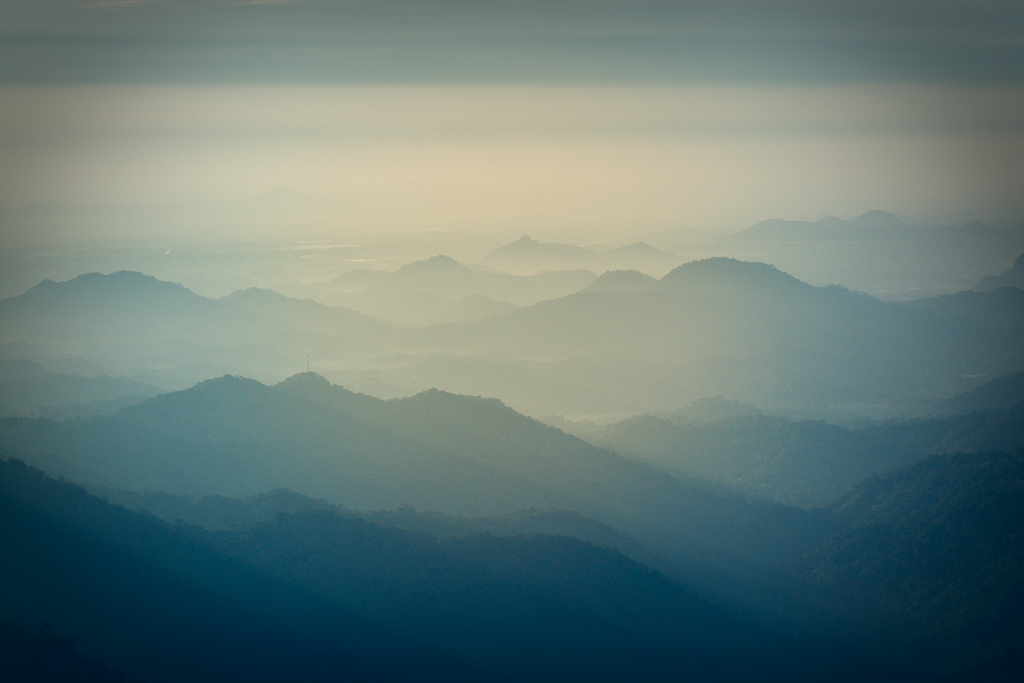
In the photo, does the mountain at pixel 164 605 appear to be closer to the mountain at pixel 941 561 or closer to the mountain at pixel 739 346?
the mountain at pixel 941 561

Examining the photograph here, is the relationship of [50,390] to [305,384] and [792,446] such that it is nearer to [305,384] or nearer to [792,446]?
[305,384]

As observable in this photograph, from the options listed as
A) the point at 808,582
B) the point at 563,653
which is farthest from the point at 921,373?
the point at 563,653

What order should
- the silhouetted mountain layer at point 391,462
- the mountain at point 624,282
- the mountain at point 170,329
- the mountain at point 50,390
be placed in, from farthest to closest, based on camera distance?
1. the mountain at point 624,282
2. the mountain at point 170,329
3. the mountain at point 50,390
4. the silhouetted mountain layer at point 391,462

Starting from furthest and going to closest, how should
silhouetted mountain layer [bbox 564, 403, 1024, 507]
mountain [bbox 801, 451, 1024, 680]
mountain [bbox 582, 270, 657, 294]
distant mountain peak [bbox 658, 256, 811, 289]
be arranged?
mountain [bbox 582, 270, 657, 294]
distant mountain peak [bbox 658, 256, 811, 289]
silhouetted mountain layer [bbox 564, 403, 1024, 507]
mountain [bbox 801, 451, 1024, 680]

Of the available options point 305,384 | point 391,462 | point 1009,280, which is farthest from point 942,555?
point 1009,280

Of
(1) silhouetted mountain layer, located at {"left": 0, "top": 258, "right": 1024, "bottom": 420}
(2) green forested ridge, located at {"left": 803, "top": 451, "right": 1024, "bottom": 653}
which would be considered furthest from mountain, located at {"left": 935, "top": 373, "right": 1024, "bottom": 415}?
(2) green forested ridge, located at {"left": 803, "top": 451, "right": 1024, "bottom": 653}

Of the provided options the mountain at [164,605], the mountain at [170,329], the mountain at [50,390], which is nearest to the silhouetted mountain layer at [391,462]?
the mountain at [164,605]

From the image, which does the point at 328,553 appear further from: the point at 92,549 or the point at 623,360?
the point at 623,360

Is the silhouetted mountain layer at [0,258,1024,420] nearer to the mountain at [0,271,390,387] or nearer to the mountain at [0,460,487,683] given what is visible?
the mountain at [0,271,390,387]

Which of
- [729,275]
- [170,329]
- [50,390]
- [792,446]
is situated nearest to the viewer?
[792,446]

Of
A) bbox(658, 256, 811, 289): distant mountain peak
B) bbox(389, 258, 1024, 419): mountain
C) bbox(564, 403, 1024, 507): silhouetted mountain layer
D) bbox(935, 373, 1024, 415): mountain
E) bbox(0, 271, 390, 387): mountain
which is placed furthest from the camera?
bbox(658, 256, 811, 289): distant mountain peak

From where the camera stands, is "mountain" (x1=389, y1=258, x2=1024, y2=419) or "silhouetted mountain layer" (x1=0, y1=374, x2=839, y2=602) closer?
"silhouetted mountain layer" (x1=0, y1=374, x2=839, y2=602)
